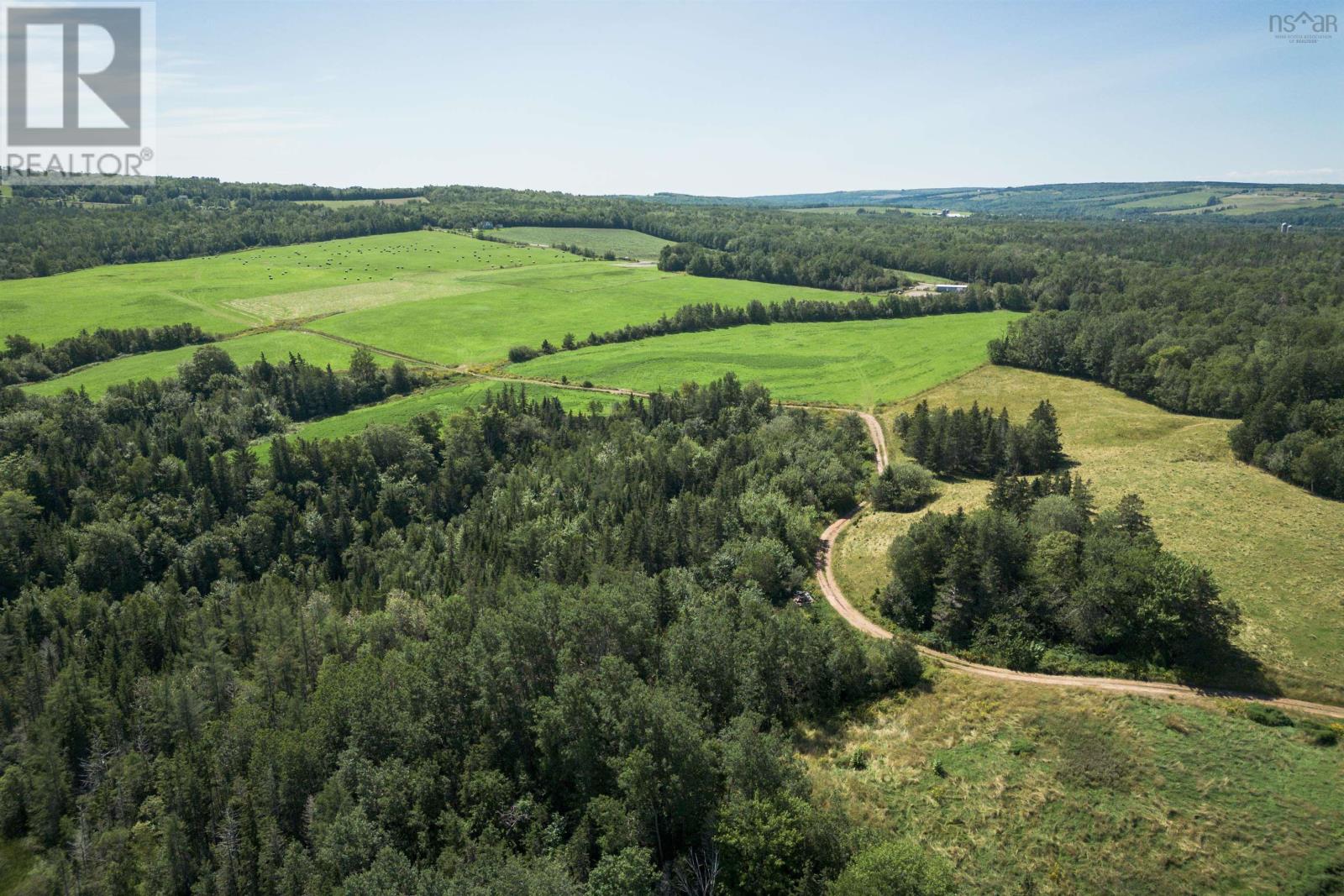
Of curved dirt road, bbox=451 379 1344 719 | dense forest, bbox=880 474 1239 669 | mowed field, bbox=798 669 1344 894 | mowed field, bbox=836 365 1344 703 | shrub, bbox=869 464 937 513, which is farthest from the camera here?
shrub, bbox=869 464 937 513

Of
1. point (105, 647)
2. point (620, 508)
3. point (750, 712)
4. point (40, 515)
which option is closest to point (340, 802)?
point (750, 712)

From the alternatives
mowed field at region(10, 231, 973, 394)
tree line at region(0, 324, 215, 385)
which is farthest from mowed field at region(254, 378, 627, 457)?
tree line at region(0, 324, 215, 385)

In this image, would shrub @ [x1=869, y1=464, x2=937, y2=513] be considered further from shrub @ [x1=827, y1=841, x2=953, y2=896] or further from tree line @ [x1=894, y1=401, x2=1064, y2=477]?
shrub @ [x1=827, y1=841, x2=953, y2=896]

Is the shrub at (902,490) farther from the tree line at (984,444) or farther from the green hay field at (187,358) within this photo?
the green hay field at (187,358)

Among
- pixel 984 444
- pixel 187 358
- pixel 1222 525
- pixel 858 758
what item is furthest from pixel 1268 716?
pixel 187 358

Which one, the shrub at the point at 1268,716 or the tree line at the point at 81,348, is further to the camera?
the tree line at the point at 81,348

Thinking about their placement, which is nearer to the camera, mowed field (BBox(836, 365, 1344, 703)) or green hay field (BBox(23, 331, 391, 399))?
mowed field (BBox(836, 365, 1344, 703))

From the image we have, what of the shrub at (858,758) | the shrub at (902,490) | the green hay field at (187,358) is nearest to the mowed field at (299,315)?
the green hay field at (187,358)
